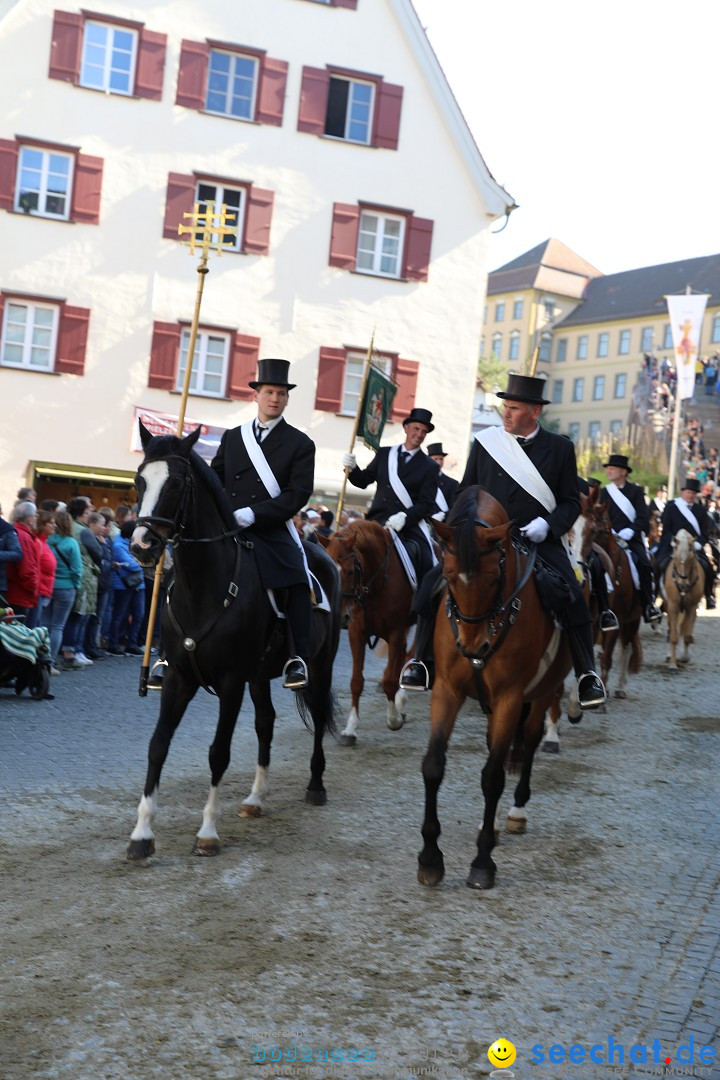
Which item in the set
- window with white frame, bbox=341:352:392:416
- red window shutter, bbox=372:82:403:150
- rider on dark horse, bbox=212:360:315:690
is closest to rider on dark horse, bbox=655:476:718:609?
rider on dark horse, bbox=212:360:315:690

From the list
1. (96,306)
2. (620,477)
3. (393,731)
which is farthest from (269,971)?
(96,306)

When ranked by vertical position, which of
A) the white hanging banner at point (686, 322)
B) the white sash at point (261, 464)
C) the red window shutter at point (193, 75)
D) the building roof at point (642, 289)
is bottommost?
the white sash at point (261, 464)

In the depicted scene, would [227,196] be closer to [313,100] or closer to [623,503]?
[313,100]

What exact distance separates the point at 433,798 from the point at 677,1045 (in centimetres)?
216

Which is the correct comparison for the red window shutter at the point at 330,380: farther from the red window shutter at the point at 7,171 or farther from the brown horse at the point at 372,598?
the brown horse at the point at 372,598

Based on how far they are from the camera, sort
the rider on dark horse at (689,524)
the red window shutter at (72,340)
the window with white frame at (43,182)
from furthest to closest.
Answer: the red window shutter at (72,340)
the window with white frame at (43,182)
the rider on dark horse at (689,524)

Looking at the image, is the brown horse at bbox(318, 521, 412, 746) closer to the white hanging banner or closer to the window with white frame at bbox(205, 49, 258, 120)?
the window with white frame at bbox(205, 49, 258, 120)

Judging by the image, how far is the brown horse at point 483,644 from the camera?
6.33 m

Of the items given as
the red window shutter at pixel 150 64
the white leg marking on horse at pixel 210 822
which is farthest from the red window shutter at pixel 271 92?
the white leg marking on horse at pixel 210 822

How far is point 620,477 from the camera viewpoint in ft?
52.9

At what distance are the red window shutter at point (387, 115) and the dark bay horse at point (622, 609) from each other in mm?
18433

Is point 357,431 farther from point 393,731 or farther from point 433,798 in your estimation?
point 433,798

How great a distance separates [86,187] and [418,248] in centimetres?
815

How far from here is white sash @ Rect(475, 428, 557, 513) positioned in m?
7.45
